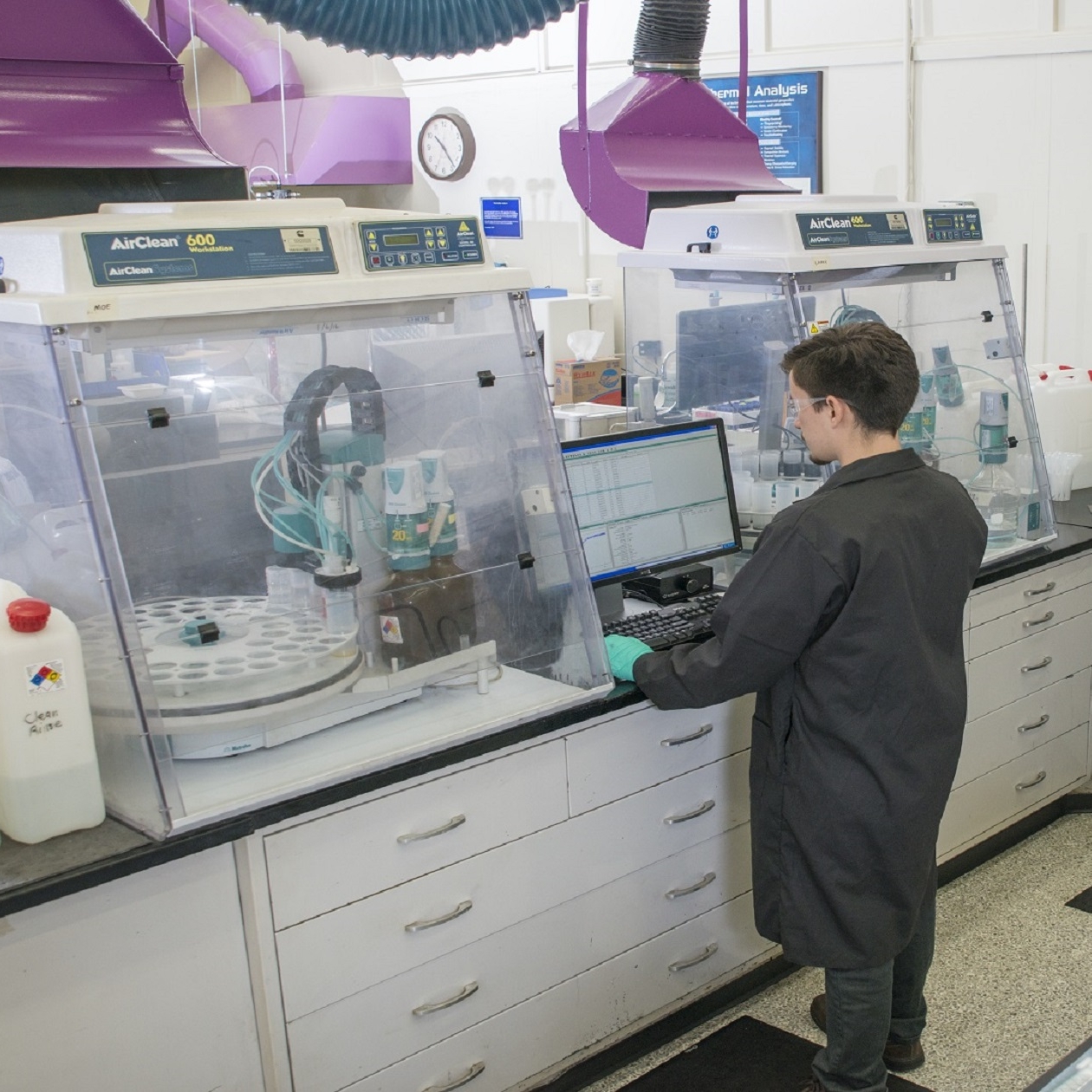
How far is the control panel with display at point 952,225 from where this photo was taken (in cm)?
311

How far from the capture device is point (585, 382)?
16.7 feet

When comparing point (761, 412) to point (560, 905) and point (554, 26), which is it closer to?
point (560, 905)

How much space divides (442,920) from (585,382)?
3236mm

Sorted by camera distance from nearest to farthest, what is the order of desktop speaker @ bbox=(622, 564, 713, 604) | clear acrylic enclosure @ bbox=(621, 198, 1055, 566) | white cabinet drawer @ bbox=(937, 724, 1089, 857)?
desktop speaker @ bbox=(622, 564, 713, 604)
clear acrylic enclosure @ bbox=(621, 198, 1055, 566)
white cabinet drawer @ bbox=(937, 724, 1089, 857)

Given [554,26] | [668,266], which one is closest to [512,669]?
[668,266]

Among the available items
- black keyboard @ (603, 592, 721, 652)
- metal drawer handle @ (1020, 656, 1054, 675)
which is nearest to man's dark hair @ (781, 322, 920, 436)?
black keyboard @ (603, 592, 721, 652)

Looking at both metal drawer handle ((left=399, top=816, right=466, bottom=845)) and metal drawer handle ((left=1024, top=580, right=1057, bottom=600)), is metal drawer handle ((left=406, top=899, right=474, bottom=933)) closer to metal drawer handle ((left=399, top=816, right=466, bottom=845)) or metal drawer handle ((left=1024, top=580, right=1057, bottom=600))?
metal drawer handle ((left=399, top=816, right=466, bottom=845))

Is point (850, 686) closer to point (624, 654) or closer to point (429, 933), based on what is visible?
point (624, 654)

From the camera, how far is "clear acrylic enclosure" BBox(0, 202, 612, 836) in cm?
179

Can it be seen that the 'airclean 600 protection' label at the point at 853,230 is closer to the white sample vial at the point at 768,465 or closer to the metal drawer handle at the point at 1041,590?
the white sample vial at the point at 768,465

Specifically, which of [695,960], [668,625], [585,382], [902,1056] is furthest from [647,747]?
[585,382]

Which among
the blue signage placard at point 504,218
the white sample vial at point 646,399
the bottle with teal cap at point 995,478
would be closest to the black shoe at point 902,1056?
the bottle with teal cap at point 995,478

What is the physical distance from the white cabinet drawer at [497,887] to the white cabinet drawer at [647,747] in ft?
0.09

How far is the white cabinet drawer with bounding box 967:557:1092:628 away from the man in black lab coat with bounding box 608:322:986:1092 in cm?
92
